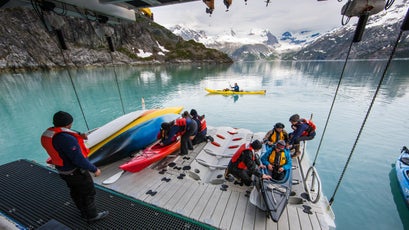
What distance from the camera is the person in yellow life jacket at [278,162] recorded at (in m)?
5.03

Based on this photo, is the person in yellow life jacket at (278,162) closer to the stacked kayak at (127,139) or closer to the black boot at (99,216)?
the black boot at (99,216)

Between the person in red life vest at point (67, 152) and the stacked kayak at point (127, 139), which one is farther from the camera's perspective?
the stacked kayak at point (127, 139)

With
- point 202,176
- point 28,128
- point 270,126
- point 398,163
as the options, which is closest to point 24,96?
point 28,128

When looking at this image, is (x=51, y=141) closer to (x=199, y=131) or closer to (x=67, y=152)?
(x=67, y=152)

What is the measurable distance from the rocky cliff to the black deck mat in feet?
13.4

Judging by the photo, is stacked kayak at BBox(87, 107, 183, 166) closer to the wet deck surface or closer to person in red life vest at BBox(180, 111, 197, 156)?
the wet deck surface

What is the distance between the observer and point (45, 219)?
11.3 feet

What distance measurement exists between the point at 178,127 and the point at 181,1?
14.0 ft

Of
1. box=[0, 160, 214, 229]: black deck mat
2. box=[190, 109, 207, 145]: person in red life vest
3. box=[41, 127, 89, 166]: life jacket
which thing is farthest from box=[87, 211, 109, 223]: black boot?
box=[190, 109, 207, 145]: person in red life vest

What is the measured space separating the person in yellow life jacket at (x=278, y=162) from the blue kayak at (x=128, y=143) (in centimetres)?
467

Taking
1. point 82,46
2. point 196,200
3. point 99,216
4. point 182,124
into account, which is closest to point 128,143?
point 182,124

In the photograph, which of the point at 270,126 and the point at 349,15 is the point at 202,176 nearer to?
the point at 349,15

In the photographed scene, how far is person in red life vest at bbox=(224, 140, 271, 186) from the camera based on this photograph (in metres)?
4.69

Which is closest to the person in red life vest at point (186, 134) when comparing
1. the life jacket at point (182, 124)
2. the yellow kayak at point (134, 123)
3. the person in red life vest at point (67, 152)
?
the life jacket at point (182, 124)
